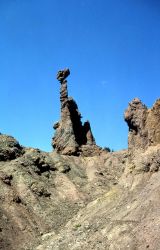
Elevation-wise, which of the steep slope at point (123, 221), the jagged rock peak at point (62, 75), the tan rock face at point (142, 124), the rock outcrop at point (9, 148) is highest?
the jagged rock peak at point (62, 75)

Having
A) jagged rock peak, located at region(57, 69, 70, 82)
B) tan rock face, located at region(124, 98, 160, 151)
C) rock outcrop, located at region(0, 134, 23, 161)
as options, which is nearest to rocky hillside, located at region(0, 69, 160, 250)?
tan rock face, located at region(124, 98, 160, 151)

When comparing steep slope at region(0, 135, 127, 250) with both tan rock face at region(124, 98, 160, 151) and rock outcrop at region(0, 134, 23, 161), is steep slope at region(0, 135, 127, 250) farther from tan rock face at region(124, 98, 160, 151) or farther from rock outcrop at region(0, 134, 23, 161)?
tan rock face at region(124, 98, 160, 151)

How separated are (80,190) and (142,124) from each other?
61.8ft

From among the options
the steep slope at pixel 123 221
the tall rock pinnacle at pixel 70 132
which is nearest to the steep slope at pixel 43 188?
the tall rock pinnacle at pixel 70 132

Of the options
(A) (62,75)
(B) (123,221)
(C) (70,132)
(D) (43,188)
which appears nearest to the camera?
(B) (123,221)

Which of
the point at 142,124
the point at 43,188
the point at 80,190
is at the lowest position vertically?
the point at 142,124

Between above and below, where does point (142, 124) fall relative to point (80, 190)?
below

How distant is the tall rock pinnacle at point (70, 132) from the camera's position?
83.4 m

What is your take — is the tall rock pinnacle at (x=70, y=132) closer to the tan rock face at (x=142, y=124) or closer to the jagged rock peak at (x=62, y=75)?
the jagged rock peak at (x=62, y=75)

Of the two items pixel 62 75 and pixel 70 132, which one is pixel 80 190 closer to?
pixel 70 132

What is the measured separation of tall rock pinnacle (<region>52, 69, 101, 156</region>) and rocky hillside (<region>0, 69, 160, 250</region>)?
0.61 feet

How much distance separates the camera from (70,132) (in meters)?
85.0

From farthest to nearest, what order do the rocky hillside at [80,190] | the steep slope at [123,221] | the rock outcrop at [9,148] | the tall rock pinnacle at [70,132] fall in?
1. the tall rock pinnacle at [70,132]
2. the rock outcrop at [9,148]
3. the rocky hillside at [80,190]
4. the steep slope at [123,221]

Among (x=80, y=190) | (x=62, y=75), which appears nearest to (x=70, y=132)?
(x=62, y=75)
